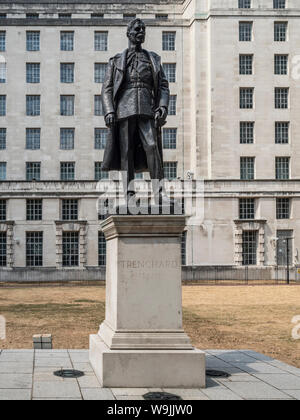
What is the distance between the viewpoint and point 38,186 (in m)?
56.0

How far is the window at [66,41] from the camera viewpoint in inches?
2315

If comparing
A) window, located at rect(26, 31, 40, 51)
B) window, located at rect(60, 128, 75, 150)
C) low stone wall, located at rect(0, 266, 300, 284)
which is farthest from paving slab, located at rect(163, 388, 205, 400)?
window, located at rect(26, 31, 40, 51)

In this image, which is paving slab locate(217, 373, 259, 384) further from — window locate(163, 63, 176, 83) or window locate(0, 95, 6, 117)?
window locate(0, 95, 6, 117)

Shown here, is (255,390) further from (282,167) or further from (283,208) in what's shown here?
(282,167)

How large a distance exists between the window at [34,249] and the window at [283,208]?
23.4 metres

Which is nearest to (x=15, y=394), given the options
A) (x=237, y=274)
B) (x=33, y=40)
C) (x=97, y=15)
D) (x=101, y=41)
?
(x=237, y=274)

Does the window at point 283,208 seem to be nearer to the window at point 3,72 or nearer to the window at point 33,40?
the window at point 33,40

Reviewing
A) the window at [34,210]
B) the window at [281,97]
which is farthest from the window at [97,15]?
the window at [34,210]

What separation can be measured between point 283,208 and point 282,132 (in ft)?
24.7

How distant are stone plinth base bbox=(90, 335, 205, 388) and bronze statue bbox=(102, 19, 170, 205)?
3.09m

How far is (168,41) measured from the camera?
59.4m

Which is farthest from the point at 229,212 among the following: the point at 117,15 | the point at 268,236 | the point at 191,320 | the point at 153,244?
the point at 153,244

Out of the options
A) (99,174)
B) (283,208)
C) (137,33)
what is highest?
(99,174)

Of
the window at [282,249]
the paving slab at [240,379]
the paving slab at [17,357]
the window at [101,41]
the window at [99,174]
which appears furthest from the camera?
the window at [101,41]
